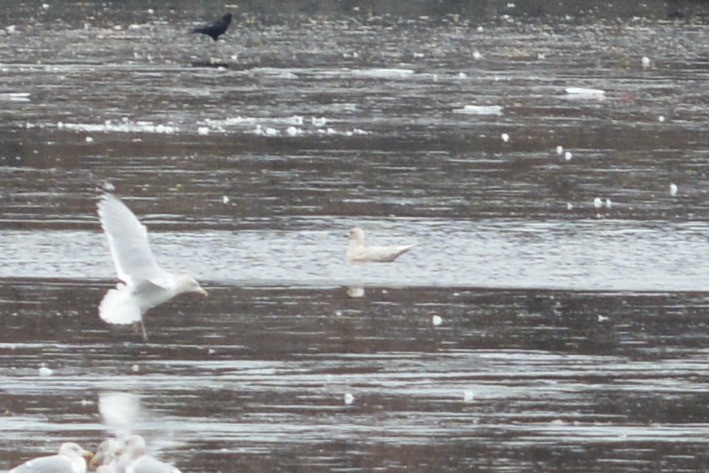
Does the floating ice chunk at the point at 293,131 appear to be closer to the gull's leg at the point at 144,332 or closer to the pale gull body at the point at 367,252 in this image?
the pale gull body at the point at 367,252

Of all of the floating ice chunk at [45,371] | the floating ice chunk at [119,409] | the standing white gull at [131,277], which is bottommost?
the floating ice chunk at [119,409]

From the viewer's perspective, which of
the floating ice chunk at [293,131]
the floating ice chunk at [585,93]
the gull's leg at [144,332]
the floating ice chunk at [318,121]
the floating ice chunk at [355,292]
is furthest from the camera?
the floating ice chunk at [585,93]

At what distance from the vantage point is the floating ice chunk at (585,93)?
24777mm

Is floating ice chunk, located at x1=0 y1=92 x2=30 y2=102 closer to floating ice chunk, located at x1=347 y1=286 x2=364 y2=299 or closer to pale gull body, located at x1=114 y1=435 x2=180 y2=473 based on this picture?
floating ice chunk, located at x1=347 y1=286 x2=364 y2=299

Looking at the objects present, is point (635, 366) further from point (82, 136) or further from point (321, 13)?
point (321, 13)

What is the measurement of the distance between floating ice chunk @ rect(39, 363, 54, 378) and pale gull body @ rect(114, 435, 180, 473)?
2057 millimetres

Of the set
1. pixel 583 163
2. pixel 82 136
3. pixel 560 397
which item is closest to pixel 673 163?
pixel 583 163

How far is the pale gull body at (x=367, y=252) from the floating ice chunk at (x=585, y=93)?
12.3 meters

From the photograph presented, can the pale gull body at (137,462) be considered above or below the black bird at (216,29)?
above

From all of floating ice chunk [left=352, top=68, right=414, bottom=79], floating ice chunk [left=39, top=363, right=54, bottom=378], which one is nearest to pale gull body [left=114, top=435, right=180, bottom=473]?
floating ice chunk [left=39, top=363, right=54, bottom=378]

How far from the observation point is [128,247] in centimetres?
984

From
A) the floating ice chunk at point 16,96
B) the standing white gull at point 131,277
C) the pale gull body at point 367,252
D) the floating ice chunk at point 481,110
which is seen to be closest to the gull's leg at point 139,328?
the standing white gull at point 131,277

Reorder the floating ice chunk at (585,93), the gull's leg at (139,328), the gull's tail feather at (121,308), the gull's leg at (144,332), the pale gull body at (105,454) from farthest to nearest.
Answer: the floating ice chunk at (585,93) < the gull's leg at (139,328) < the gull's leg at (144,332) < the gull's tail feather at (121,308) < the pale gull body at (105,454)

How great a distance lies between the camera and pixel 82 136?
65.0ft
